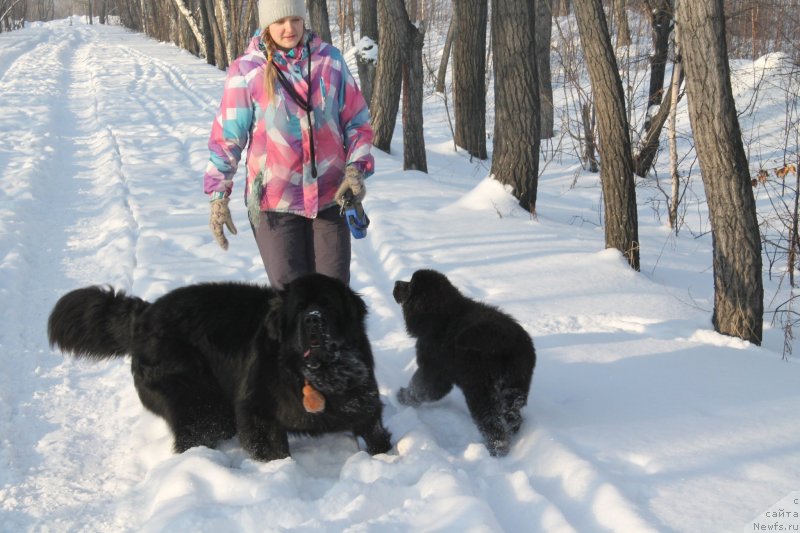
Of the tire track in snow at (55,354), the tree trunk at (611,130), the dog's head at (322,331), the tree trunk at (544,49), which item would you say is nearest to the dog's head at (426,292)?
the dog's head at (322,331)

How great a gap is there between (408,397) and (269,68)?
2162mm

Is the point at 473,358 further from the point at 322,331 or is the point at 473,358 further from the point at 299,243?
the point at 299,243

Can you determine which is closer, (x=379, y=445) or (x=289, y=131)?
(x=379, y=445)

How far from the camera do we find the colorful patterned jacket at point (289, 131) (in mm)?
3727

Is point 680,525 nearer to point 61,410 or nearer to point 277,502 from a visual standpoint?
point 277,502

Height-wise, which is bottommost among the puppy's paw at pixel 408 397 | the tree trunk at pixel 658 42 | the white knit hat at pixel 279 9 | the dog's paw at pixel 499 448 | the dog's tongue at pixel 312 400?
the dog's paw at pixel 499 448

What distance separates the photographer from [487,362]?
3668 millimetres

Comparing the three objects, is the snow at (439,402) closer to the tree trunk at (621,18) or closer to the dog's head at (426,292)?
the dog's head at (426,292)

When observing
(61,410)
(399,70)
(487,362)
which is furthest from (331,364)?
(399,70)

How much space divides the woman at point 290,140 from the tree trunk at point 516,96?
4764mm

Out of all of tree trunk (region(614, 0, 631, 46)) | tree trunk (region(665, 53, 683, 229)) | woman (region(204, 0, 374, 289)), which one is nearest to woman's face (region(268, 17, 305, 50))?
woman (region(204, 0, 374, 289))

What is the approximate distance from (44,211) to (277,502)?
268 inches

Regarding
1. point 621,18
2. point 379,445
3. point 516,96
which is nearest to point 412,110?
point 516,96

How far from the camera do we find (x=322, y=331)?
327 cm
